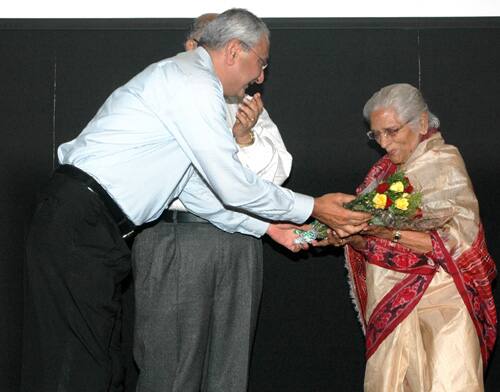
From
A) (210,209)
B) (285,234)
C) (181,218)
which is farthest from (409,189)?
(181,218)

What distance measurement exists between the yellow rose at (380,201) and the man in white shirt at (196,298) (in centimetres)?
60

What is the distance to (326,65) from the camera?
13.5ft

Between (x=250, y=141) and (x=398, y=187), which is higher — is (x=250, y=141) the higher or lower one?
the higher one

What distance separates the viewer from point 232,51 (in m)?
3.17

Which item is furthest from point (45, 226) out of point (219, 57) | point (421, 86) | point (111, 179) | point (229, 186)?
point (421, 86)

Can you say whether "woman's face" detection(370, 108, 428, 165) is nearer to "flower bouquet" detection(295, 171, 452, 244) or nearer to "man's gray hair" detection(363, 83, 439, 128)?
"man's gray hair" detection(363, 83, 439, 128)

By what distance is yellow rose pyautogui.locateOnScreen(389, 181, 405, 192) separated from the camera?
10.2 ft

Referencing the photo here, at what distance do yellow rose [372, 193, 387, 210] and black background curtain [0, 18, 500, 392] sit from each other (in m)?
1.01

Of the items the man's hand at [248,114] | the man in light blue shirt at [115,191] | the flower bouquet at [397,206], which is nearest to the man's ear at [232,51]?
the man in light blue shirt at [115,191]

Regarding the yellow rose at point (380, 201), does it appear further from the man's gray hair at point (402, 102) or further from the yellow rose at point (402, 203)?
the man's gray hair at point (402, 102)

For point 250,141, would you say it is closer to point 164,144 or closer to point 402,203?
point 164,144

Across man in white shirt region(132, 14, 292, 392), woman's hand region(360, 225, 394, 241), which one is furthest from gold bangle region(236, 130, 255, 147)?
woman's hand region(360, 225, 394, 241)

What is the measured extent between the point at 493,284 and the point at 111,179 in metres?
2.00

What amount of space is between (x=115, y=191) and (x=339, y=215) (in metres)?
0.79
